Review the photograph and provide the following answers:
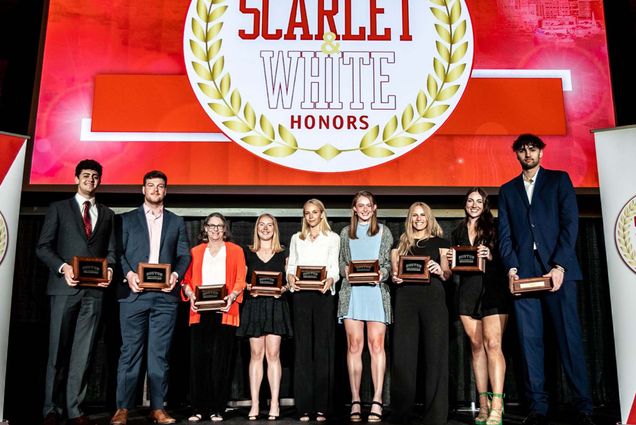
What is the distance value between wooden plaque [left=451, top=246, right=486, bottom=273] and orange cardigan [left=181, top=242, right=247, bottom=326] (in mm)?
1459

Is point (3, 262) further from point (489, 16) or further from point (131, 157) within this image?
point (489, 16)

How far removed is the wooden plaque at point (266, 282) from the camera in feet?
14.3

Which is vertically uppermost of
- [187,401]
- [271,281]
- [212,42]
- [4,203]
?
[212,42]

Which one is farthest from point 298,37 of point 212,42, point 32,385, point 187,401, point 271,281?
point 32,385

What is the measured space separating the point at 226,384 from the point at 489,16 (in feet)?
12.2

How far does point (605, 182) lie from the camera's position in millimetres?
3965

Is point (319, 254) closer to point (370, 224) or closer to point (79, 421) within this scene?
point (370, 224)

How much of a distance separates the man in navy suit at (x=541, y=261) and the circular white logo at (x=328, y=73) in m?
1.17

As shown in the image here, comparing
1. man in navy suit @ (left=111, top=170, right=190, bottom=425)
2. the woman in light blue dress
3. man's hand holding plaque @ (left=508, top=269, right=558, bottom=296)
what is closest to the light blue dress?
the woman in light blue dress

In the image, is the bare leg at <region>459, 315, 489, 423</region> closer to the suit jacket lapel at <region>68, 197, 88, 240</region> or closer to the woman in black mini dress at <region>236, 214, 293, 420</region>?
the woman in black mini dress at <region>236, 214, 293, 420</region>

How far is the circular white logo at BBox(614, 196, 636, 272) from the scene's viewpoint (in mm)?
3857

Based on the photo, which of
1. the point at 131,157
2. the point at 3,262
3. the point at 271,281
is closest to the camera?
the point at 3,262

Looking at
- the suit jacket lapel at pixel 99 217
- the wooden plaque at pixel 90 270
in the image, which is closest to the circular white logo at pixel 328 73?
the suit jacket lapel at pixel 99 217

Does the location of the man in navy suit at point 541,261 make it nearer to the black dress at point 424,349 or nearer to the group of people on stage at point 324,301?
the group of people on stage at point 324,301
